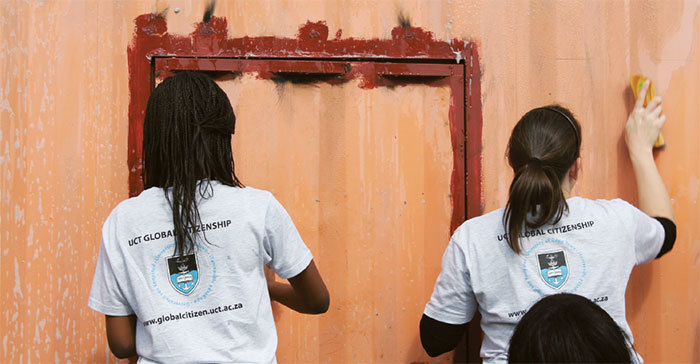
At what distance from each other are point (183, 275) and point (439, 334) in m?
0.72

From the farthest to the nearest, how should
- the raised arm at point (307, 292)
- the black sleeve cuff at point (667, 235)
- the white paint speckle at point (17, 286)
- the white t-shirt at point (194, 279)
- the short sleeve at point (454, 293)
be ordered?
1. the white paint speckle at point (17, 286)
2. the black sleeve cuff at point (667, 235)
3. the short sleeve at point (454, 293)
4. the raised arm at point (307, 292)
5. the white t-shirt at point (194, 279)

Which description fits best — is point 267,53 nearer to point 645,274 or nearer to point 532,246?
point 532,246

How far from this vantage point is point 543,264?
143 cm

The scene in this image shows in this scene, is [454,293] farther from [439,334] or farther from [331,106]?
[331,106]

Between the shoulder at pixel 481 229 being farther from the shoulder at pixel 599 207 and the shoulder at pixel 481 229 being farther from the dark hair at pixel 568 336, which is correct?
the dark hair at pixel 568 336

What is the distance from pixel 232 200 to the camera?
4.24ft

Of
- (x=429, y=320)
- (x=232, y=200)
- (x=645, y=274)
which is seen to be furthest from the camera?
(x=645, y=274)

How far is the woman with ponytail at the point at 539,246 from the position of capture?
143 centimetres

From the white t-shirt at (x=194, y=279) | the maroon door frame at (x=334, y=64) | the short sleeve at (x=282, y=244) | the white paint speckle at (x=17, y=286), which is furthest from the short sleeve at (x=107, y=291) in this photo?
the white paint speckle at (x=17, y=286)

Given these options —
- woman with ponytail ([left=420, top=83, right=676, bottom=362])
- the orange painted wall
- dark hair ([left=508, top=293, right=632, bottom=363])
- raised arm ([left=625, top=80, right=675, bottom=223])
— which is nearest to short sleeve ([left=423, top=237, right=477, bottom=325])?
woman with ponytail ([left=420, top=83, right=676, bottom=362])

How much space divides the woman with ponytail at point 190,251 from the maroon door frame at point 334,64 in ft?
2.01

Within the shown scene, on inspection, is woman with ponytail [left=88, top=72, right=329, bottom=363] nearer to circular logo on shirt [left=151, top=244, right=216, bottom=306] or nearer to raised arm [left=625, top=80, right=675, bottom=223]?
circular logo on shirt [left=151, top=244, right=216, bottom=306]

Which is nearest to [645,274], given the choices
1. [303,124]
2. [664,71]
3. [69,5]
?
[664,71]

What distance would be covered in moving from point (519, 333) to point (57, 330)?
5.02ft
